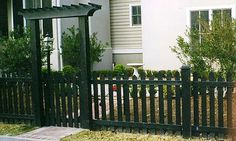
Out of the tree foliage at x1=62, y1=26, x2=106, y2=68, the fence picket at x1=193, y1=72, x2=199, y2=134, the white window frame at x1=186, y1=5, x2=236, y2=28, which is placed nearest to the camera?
the fence picket at x1=193, y1=72, x2=199, y2=134

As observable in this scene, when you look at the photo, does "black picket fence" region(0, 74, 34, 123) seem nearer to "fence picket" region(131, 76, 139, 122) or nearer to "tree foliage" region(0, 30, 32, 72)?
"fence picket" region(131, 76, 139, 122)

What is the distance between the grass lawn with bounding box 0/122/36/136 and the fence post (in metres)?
3.34

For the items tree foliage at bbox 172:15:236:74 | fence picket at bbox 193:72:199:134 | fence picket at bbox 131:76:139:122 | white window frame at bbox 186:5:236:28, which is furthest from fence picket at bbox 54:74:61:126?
white window frame at bbox 186:5:236:28

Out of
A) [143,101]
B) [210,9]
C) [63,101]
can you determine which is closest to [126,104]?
[143,101]

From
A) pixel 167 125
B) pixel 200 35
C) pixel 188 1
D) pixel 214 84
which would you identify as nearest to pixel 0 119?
pixel 167 125

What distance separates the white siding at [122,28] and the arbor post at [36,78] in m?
11.6

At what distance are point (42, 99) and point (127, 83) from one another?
211cm

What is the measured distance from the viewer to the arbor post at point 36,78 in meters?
9.05

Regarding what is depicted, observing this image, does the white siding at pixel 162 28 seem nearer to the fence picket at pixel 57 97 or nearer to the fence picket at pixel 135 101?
the fence picket at pixel 57 97

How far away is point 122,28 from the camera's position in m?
20.9

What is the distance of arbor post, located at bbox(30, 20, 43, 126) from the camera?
356 inches

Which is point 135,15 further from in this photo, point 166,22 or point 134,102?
point 134,102

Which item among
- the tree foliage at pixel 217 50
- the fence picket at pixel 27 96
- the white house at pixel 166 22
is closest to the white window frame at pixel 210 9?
the white house at pixel 166 22

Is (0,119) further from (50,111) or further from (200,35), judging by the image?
(200,35)
